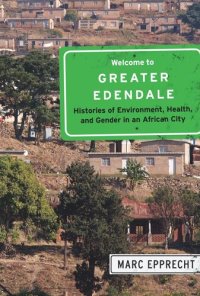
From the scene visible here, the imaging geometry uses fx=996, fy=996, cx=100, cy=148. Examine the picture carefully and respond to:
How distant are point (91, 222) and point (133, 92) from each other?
85.9ft

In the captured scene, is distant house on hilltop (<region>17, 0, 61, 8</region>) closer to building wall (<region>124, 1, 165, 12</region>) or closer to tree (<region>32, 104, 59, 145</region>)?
building wall (<region>124, 1, 165, 12</region>)

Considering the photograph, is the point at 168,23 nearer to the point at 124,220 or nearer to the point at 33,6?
the point at 33,6

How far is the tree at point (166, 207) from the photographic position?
38.8 meters

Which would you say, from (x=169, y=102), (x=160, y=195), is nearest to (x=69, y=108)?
(x=169, y=102)

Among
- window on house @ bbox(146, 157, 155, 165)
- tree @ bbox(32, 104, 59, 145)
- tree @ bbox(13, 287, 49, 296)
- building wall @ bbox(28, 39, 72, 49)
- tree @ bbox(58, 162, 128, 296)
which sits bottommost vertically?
building wall @ bbox(28, 39, 72, 49)

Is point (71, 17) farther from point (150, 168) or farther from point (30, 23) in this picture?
point (150, 168)

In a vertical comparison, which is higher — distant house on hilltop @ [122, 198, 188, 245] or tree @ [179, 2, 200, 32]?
distant house on hilltop @ [122, 198, 188, 245]

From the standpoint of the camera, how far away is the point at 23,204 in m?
35.8

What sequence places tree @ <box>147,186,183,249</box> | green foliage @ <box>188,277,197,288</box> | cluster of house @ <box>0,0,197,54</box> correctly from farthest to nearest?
cluster of house @ <box>0,0,197,54</box>
tree @ <box>147,186,183,249</box>
green foliage @ <box>188,277,197,288</box>

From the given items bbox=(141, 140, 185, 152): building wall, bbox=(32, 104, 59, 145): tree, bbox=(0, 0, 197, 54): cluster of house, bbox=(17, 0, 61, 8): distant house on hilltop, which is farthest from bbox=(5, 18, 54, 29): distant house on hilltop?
bbox=(141, 140, 185, 152): building wall

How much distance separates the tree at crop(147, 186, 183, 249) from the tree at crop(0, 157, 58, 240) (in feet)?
15.8

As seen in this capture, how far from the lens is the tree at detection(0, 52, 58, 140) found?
4978 centimetres

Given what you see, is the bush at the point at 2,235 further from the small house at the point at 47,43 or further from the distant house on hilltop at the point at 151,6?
the distant house on hilltop at the point at 151,6

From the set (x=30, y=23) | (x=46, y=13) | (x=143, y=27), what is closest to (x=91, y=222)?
(x=30, y=23)
